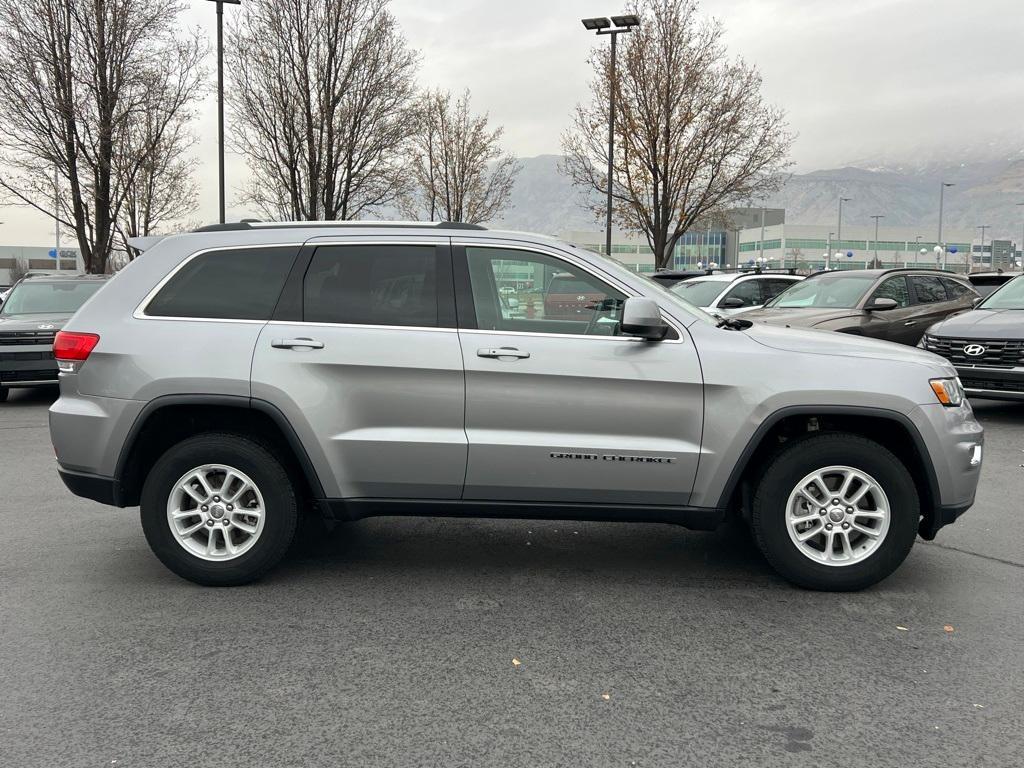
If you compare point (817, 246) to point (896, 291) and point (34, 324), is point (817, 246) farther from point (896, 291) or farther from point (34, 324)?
point (34, 324)

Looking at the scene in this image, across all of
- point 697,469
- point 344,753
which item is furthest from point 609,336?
point 344,753

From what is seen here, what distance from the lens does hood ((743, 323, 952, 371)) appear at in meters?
4.40

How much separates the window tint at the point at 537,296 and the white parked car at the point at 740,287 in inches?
409

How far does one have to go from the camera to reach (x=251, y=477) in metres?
4.46

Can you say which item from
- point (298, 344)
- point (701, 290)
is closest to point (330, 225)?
point (298, 344)

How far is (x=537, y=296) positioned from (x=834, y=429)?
169 centimetres

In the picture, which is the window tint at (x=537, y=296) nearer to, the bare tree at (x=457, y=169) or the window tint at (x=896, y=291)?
the window tint at (x=896, y=291)

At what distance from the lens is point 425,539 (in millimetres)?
5516

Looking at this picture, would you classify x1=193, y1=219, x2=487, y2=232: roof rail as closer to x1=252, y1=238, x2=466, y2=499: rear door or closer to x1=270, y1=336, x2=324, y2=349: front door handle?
x1=252, y1=238, x2=466, y2=499: rear door

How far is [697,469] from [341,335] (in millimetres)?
1906

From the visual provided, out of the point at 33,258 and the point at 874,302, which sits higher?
the point at 33,258

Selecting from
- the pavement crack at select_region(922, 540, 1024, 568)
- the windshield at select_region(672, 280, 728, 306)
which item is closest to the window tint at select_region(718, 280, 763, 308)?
the windshield at select_region(672, 280, 728, 306)

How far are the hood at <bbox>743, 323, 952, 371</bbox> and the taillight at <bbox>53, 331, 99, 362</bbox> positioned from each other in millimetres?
3374

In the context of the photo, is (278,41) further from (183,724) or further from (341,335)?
(183,724)
